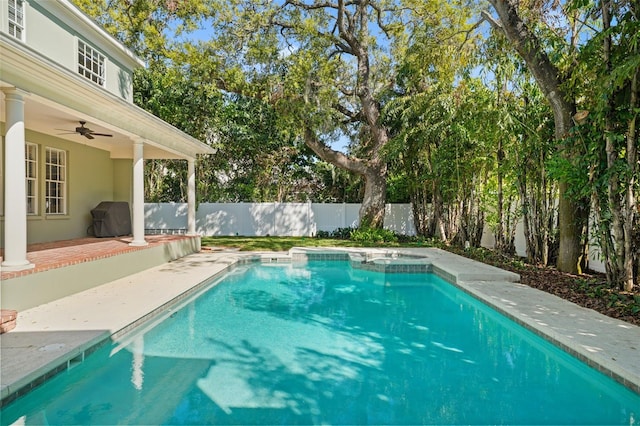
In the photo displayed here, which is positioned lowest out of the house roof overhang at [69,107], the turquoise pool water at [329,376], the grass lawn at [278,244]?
the turquoise pool water at [329,376]

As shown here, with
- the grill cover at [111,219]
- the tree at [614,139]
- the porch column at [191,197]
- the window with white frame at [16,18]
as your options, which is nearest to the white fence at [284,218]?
the porch column at [191,197]

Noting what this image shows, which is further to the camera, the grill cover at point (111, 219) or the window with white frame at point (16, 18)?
the grill cover at point (111, 219)

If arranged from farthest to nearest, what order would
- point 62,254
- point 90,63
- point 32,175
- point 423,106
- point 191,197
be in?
point 423,106, point 191,197, point 90,63, point 32,175, point 62,254

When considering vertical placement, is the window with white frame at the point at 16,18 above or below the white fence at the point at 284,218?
above

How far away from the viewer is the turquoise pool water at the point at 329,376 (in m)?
3.18

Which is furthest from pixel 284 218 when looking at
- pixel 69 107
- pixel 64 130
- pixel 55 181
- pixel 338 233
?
pixel 69 107

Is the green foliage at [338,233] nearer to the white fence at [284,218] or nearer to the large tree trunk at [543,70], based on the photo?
the white fence at [284,218]

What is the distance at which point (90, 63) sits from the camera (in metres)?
9.45

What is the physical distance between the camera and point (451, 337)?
512 centimetres

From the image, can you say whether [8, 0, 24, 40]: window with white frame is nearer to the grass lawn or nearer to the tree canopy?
the tree canopy

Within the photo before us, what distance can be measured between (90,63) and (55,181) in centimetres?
304

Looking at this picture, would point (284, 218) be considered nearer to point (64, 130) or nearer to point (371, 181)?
point (371, 181)

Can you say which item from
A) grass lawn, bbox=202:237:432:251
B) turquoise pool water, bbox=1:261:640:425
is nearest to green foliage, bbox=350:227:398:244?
grass lawn, bbox=202:237:432:251

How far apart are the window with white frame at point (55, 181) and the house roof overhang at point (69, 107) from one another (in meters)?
0.49
